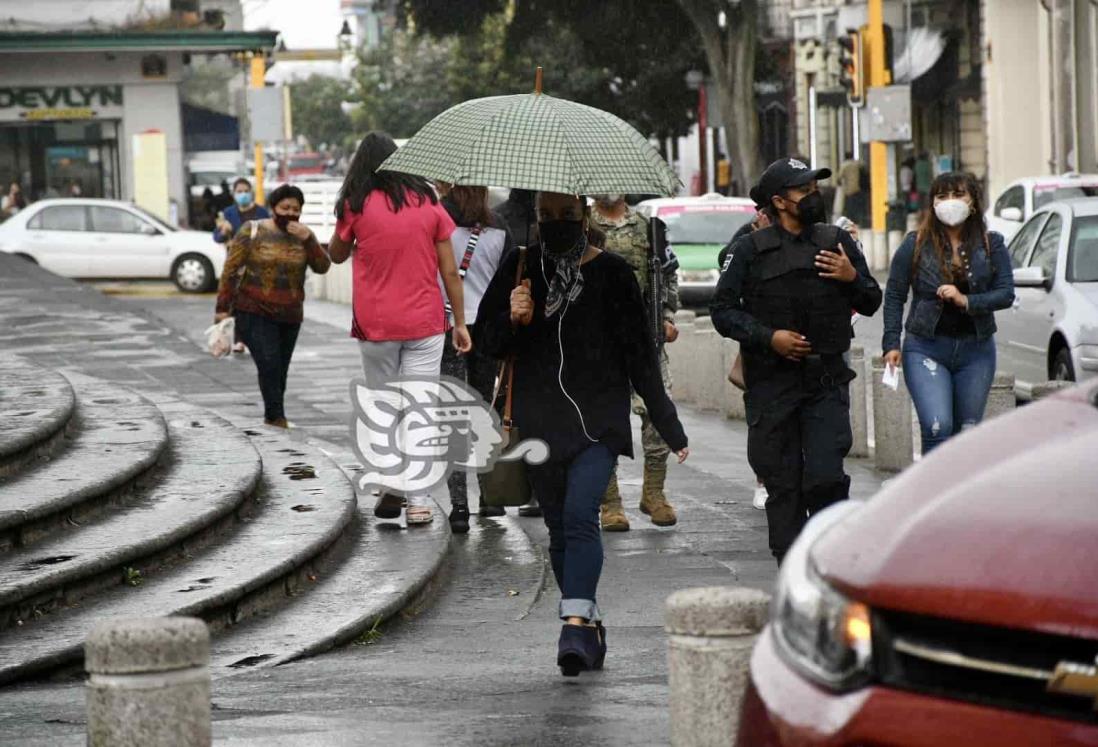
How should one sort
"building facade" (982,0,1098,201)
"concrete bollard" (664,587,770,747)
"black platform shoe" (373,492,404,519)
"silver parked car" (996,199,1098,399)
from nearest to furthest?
1. "concrete bollard" (664,587,770,747)
2. "black platform shoe" (373,492,404,519)
3. "silver parked car" (996,199,1098,399)
4. "building facade" (982,0,1098,201)

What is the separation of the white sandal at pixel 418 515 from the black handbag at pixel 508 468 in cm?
250

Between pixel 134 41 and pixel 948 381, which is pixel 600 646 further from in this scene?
pixel 134 41

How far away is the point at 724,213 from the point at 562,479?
19.0 meters

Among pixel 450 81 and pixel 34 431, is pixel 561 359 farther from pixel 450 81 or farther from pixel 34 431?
pixel 450 81

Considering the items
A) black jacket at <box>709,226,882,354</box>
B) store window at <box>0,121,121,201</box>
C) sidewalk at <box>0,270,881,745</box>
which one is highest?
store window at <box>0,121,121,201</box>

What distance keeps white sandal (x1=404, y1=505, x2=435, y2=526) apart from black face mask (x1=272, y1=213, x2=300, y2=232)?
3.22 metres

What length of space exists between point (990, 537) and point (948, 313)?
607cm

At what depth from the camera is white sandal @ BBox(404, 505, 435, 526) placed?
1000cm

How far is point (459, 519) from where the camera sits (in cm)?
1031

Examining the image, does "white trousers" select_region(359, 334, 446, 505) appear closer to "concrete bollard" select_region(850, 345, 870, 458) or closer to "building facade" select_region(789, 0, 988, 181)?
"concrete bollard" select_region(850, 345, 870, 458)

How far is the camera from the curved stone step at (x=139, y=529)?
7.51 meters

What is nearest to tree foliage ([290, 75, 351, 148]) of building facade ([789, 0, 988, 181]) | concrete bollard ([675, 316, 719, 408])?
building facade ([789, 0, 988, 181])

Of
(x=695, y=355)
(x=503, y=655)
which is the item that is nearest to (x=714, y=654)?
(x=503, y=655)

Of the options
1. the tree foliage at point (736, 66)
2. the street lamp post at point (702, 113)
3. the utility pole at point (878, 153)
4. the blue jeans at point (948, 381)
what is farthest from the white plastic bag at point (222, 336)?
the street lamp post at point (702, 113)
